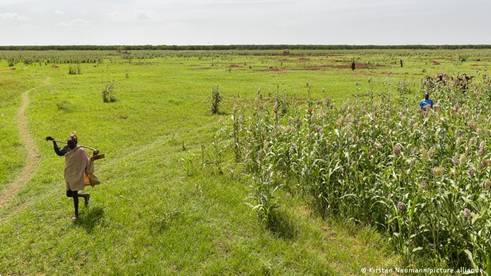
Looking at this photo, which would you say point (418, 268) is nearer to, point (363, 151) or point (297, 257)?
point (297, 257)

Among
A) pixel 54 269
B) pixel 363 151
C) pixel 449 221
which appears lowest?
pixel 54 269

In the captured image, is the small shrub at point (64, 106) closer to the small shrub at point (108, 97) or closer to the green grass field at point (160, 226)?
the small shrub at point (108, 97)

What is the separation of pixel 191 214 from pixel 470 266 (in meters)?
6.68

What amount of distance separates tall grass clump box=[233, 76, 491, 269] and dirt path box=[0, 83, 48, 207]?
8.26 m

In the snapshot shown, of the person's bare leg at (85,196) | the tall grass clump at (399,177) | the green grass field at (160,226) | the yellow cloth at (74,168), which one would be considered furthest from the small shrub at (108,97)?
the yellow cloth at (74,168)

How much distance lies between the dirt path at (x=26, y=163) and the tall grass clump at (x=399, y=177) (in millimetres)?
8264

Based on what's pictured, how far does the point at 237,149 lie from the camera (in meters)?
15.8

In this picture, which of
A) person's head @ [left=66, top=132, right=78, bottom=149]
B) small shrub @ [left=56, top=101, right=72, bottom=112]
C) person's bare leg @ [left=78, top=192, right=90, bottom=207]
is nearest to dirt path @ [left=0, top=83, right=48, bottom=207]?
small shrub @ [left=56, top=101, right=72, bottom=112]

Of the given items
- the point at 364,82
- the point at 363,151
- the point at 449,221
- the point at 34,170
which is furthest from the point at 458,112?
the point at 364,82

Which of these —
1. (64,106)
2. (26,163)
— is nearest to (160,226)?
(26,163)

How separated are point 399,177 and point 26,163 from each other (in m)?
16.0

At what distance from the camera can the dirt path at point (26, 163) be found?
49.1 feet

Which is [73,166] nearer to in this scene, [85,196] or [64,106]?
[85,196]

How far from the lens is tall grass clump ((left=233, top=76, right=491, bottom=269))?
8250 mm
